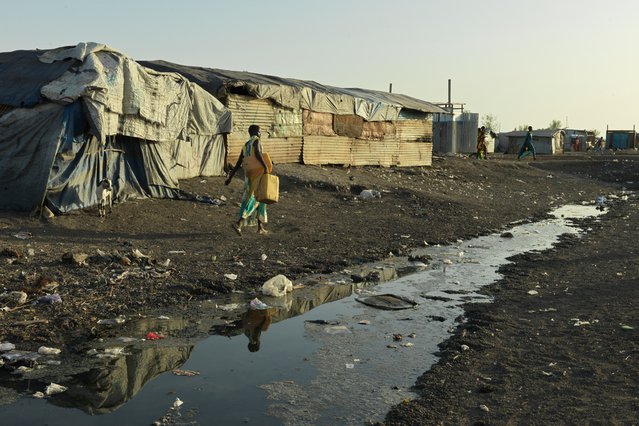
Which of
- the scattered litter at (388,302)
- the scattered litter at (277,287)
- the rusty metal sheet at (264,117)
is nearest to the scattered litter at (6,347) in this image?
the scattered litter at (277,287)

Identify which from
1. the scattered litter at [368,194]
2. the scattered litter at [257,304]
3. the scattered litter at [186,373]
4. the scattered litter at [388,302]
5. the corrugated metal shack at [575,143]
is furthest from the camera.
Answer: the corrugated metal shack at [575,143]

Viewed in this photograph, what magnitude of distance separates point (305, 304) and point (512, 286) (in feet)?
7.78

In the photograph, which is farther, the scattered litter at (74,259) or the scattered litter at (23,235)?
the scattered litter at (23,235)

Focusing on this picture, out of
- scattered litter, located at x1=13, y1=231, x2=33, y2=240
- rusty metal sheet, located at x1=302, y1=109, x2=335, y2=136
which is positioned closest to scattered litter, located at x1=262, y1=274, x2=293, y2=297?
scattered litter, located at x1=13, y1=231, x2=33, y2=240

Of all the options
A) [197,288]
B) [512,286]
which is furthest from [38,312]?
[512,286]

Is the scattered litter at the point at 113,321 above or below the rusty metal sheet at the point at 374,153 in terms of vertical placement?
below

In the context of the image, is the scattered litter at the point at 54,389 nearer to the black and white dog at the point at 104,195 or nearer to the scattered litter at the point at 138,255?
the scattered litter at the point at 138,255

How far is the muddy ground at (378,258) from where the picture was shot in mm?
4203

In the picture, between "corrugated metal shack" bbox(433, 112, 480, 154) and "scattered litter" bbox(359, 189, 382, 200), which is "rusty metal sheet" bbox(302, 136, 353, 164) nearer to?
"scattered litter" bbox(359, 189, 382, 200)

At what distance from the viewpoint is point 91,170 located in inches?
426

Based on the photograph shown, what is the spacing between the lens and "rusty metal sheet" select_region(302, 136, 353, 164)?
18.1 metres

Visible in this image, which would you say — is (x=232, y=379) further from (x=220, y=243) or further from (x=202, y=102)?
(x=202, y=102)

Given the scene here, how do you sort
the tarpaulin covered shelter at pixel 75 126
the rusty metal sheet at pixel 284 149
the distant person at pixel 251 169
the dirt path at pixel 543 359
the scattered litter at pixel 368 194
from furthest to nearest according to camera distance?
the rusty metal sheet at pixel 284 149 < the scattered litter at pixel 368 194 < the tarpaulin covered shelter at pixel 75 126 < the distant person at pixel 251 169 < the dirt path at pixel 543 359

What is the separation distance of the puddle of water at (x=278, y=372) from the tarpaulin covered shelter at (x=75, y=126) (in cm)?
517
